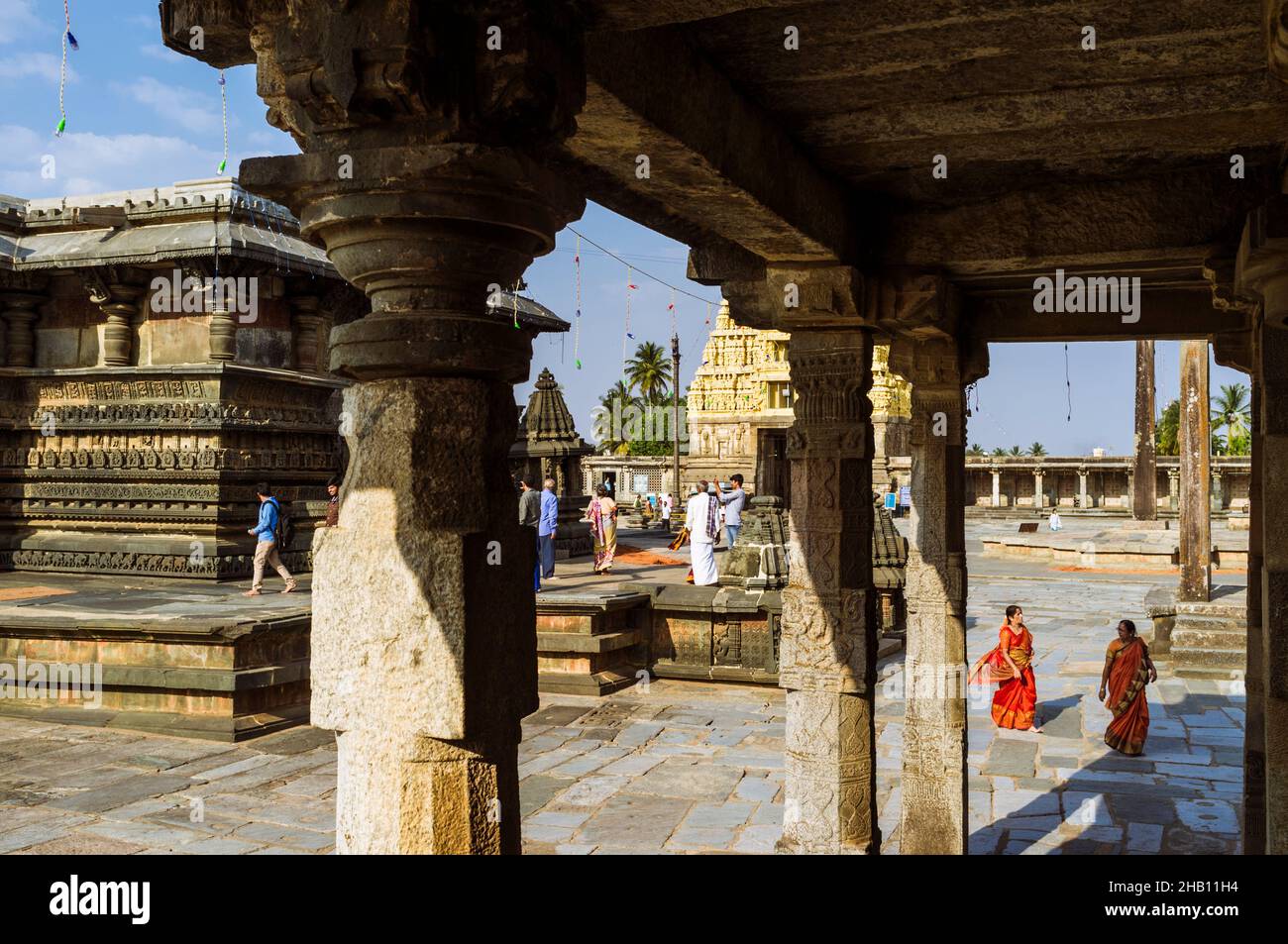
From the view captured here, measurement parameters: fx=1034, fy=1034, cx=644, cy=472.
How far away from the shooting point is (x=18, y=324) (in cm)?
1412

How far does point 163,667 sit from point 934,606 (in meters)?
6.36

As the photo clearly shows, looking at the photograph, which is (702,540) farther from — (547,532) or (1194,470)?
(1194,470)

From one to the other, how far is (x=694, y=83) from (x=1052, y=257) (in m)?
2.32

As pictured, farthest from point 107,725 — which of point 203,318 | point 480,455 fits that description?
point 480,455

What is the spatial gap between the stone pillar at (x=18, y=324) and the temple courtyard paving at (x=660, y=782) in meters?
6.99

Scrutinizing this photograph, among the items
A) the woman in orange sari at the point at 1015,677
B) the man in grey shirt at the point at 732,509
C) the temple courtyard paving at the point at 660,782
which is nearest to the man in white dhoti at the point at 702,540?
the temple courtyard paving at the point at 660,782

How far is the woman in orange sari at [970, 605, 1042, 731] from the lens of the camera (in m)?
9.58

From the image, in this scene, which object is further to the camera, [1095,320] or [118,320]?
[118,320]

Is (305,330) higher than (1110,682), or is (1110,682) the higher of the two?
(305,330)

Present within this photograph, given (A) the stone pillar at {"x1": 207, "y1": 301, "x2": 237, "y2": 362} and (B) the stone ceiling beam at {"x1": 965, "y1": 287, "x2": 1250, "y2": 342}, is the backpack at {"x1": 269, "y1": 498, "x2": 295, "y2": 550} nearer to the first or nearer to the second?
(A) the stone pillar at {"x1": 207, "y1": 301, "x2": 237, "y2": 362}

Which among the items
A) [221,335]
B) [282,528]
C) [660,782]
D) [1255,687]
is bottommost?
[660,782]

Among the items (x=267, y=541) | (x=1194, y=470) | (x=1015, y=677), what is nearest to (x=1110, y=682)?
(x=1015, y=677)

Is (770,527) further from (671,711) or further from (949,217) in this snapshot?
(949,217)

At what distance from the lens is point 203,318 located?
13.6m
